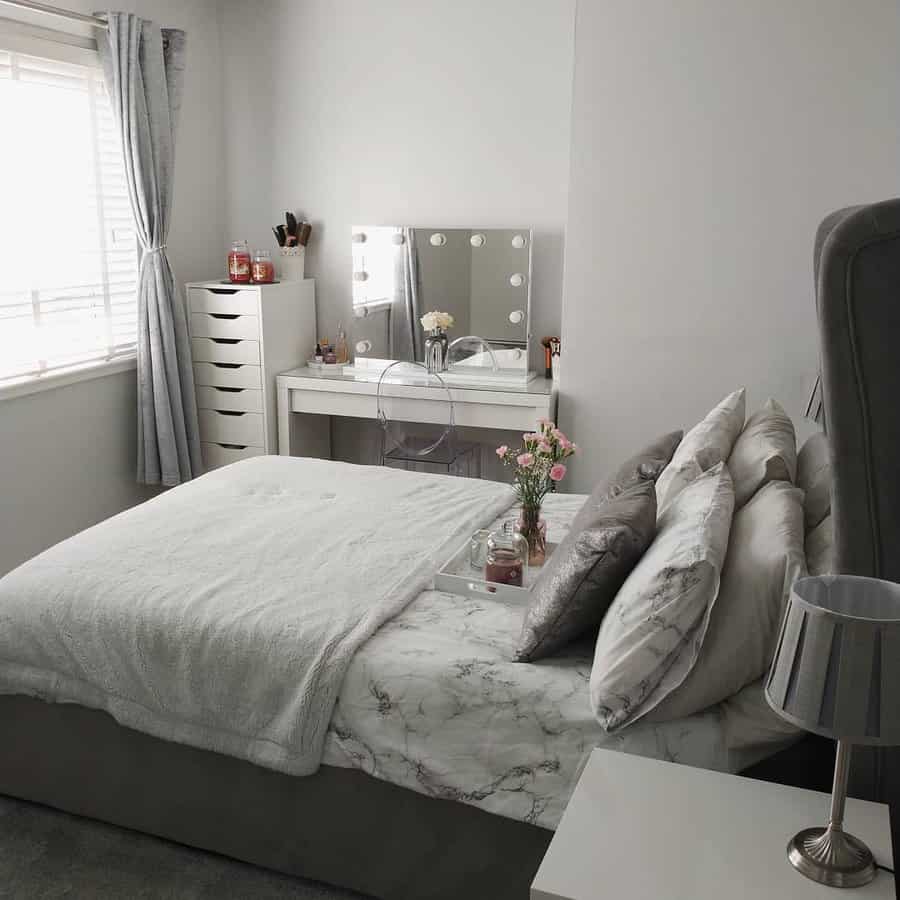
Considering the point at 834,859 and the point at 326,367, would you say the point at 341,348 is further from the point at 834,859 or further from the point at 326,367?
the point at 834,859

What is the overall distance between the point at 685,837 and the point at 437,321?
3.18m

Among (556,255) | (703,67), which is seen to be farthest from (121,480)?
(703,67)

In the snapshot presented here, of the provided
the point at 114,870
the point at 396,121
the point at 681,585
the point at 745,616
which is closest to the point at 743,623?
the point at 745,616

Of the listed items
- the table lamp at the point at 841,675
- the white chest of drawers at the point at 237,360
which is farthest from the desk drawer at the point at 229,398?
the table lamp at the point at 841,675

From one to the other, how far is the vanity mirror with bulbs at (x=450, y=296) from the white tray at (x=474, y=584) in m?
1.83

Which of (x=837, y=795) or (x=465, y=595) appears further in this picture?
(x=465, y=595)

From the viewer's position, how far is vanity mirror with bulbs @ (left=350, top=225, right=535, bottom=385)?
13.7ft

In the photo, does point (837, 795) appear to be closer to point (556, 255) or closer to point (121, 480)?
point (556, 255)

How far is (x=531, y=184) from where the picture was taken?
4109mm

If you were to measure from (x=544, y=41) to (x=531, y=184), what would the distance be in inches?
23.3

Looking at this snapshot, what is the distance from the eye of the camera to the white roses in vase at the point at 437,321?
4250 millimetres

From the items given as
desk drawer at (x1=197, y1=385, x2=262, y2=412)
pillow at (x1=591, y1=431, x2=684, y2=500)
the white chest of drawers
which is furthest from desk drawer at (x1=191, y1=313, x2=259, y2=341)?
pillow at (x1=591, y1=431, x2=684, y2=500)

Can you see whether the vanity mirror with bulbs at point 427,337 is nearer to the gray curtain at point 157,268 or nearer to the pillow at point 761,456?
the gray curtain at point 157,268

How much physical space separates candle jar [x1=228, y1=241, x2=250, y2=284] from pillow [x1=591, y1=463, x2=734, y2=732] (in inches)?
121
